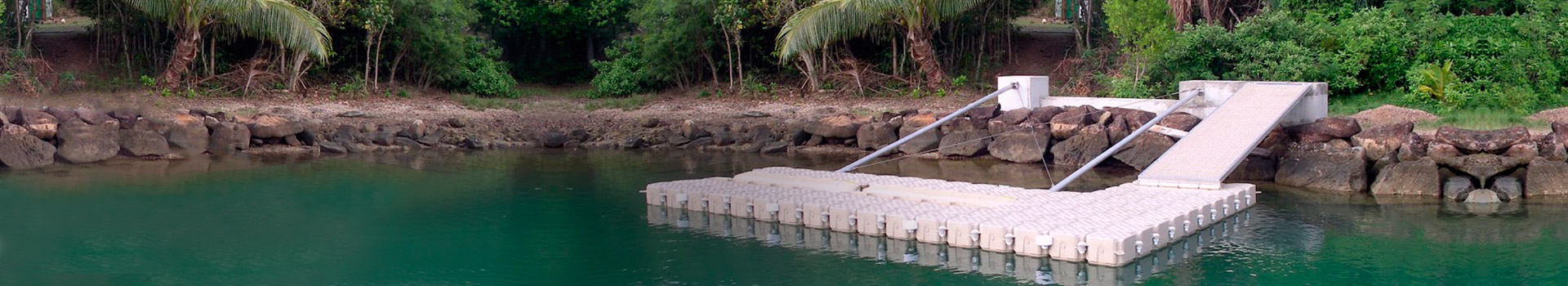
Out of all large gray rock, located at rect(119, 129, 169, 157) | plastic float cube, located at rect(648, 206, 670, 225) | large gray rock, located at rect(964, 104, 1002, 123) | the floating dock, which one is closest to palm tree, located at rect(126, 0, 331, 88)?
large gray rock, located at rect(119, 129, 169, 157)

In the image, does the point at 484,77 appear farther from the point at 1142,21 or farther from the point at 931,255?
the point at 931,255

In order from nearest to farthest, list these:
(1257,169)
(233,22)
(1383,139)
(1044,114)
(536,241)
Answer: (536,241), (1383,139), (1257,169), (1044,114), (233,22)

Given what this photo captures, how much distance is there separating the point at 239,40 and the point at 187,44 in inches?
76.9

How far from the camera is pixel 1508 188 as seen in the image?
14.3 metres

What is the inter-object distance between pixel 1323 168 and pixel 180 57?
58.8ft

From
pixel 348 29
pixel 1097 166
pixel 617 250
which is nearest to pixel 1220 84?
pixel 1097 166

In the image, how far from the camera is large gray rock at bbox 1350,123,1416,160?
15273 mm

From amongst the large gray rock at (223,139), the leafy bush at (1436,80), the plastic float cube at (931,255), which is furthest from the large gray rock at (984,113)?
the large gray rock at (223,139)

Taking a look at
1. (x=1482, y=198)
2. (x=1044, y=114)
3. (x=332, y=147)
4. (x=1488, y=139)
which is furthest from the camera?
(x=332, y=147)

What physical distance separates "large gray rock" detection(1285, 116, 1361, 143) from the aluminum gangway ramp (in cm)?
34

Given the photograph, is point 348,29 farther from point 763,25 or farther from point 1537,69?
point 1537,69

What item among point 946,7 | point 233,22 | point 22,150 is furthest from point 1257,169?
point 233,22

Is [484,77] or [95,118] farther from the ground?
[484,77]

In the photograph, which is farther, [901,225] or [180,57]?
[180,57]
